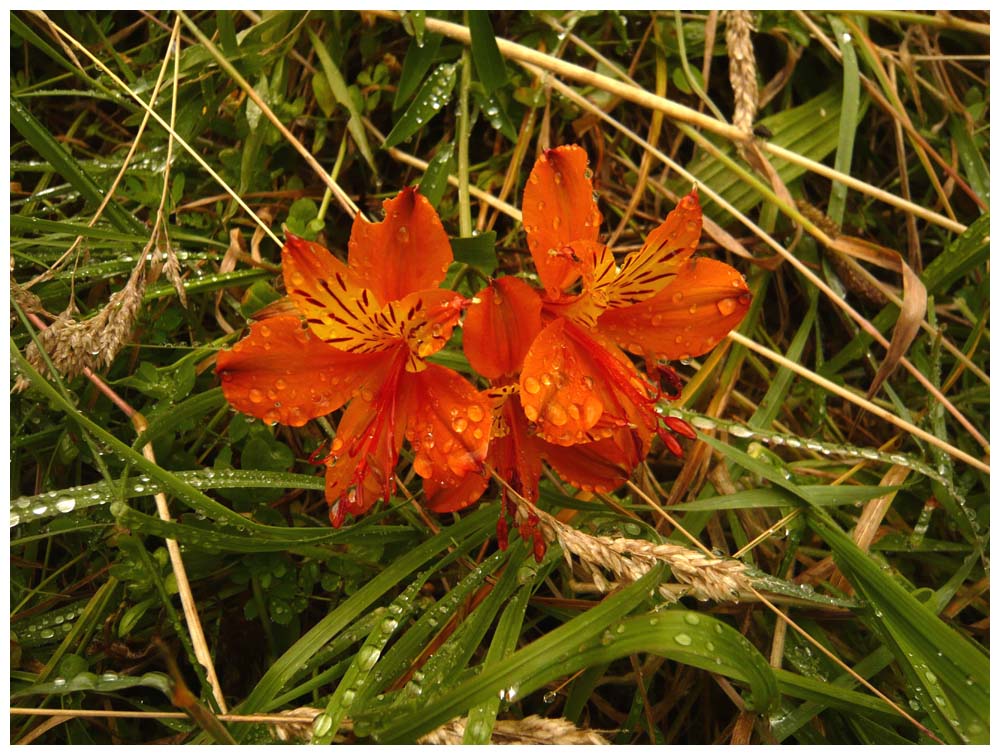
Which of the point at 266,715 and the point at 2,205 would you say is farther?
the point at 2,205

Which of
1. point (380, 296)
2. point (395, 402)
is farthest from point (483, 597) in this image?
point (380, 296)

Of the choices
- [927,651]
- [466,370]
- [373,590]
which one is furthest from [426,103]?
[927,651]

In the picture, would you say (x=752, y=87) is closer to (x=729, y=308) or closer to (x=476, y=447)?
(x=729, y=308)

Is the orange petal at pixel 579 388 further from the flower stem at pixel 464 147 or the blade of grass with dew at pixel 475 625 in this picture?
the flower stem at pixel 464 147

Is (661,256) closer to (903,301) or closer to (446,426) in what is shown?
Answer: (446,426)

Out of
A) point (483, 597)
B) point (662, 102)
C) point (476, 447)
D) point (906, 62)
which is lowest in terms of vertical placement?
point (483, 597)

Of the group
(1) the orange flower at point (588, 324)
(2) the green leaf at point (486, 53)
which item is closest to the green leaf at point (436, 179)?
(2) the green leaf at point (486, 53)
